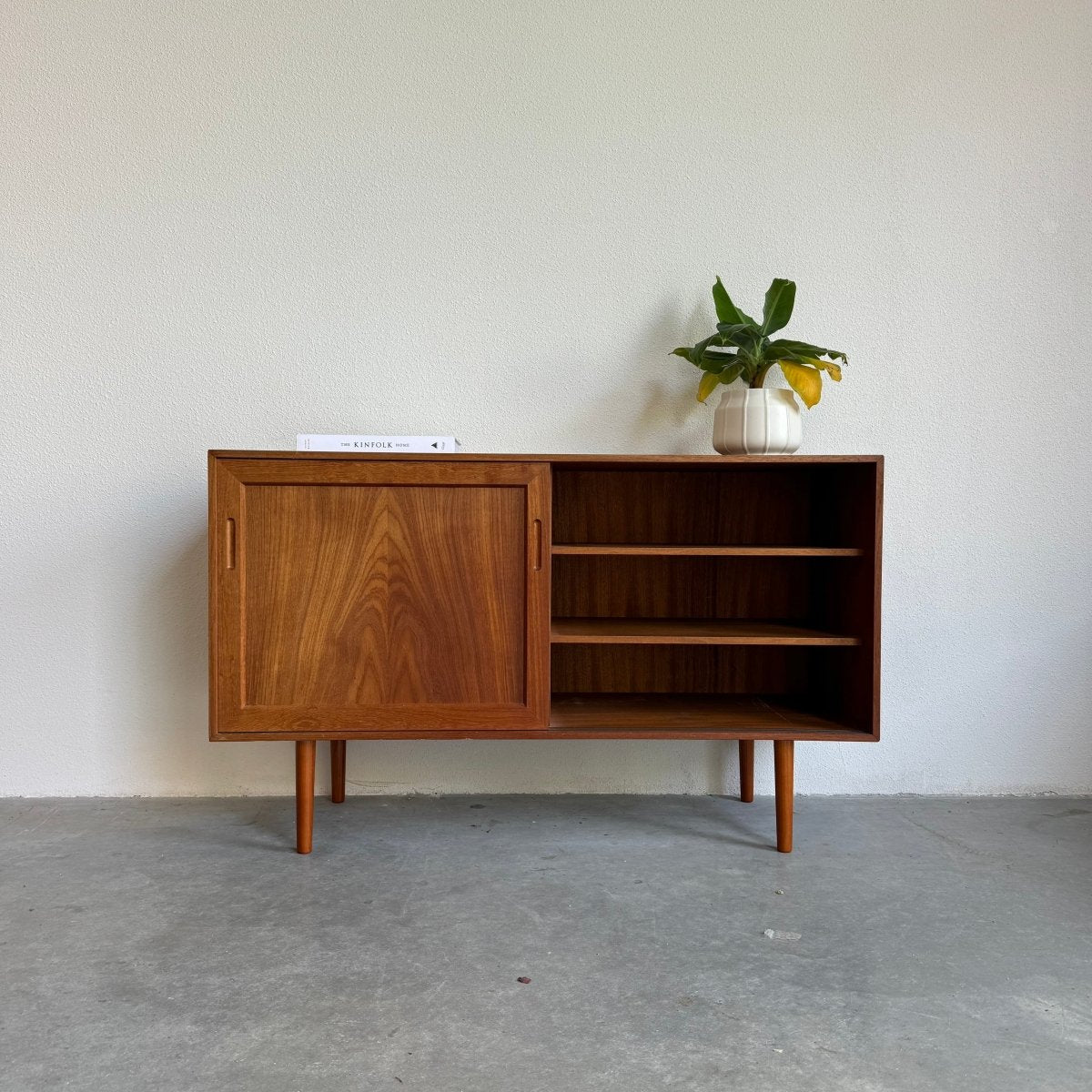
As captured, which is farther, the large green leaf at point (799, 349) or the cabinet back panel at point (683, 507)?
the cabinet back panel at point (683, 507)

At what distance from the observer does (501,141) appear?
2.07 m

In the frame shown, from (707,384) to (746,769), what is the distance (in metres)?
0.92

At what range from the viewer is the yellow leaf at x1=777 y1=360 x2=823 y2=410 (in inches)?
73.2

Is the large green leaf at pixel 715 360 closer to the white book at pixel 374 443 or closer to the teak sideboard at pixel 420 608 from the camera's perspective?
the teak sideboard at pixel 420 608

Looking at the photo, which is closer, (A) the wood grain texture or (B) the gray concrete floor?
(B) the gray concrete floor

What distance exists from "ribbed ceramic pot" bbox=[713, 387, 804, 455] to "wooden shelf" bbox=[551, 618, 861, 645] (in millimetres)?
382

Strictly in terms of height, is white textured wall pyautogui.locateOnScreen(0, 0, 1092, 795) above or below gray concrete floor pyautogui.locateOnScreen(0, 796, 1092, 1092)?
above

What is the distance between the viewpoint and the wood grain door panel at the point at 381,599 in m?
1.68

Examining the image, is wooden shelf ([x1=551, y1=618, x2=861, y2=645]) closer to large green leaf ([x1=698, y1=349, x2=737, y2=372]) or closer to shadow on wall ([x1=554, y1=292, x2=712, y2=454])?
shadow on wall ([x1=554, y1=292, x2=712, y2=454])

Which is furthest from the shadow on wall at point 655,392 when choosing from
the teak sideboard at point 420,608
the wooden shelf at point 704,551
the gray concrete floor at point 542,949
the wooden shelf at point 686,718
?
the gray concrete floor at point 542,949

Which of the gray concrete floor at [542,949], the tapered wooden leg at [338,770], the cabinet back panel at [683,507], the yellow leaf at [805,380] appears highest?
the yellow leaf at [805,380]

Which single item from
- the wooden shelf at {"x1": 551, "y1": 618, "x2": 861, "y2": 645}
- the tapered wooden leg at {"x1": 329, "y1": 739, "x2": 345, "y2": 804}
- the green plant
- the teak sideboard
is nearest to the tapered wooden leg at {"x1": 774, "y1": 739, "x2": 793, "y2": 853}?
the teak sideboard

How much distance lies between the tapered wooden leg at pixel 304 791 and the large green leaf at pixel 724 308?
1.27 meters

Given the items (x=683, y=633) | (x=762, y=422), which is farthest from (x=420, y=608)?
(x=762, y=422)
